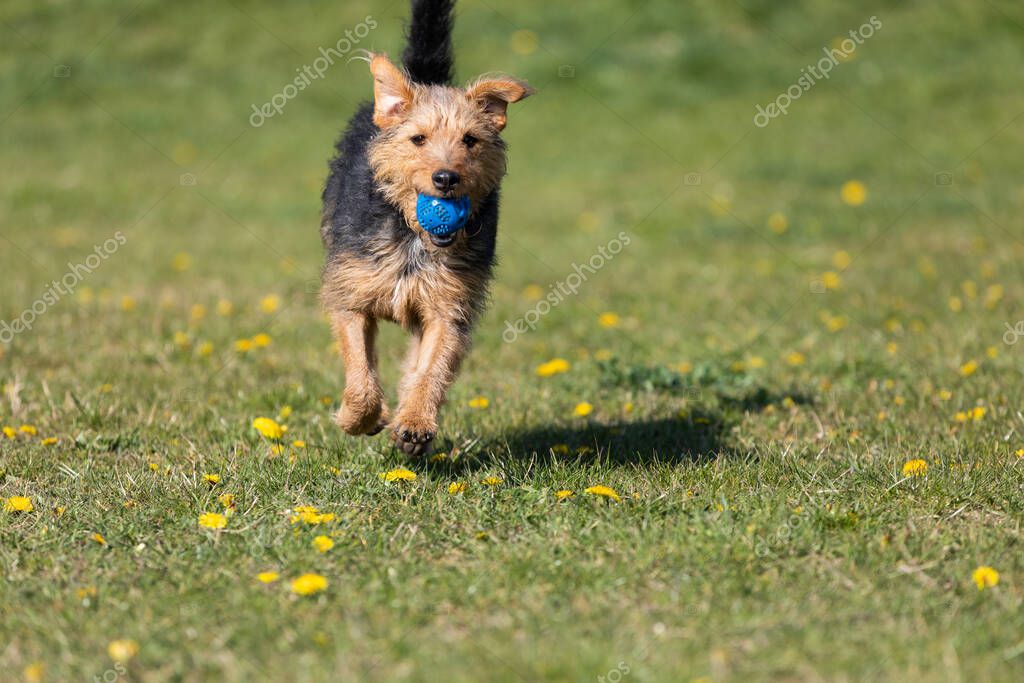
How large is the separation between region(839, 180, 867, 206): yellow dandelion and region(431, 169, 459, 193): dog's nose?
6.88 m

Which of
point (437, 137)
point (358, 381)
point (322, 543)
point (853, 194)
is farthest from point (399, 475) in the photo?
point (853, 194)

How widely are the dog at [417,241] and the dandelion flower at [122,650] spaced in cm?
134

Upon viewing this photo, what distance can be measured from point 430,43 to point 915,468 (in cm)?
265

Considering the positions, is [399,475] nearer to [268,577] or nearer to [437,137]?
[268,577]

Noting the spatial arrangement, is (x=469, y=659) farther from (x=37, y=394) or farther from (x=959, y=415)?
(x=37, y=394)

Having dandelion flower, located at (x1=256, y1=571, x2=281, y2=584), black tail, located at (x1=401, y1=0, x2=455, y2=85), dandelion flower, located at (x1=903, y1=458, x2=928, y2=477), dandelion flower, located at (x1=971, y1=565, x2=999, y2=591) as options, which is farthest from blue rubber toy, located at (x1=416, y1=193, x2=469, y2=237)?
dandelion flower, located at (x1=971, y1=565, x2=999, y2=591)

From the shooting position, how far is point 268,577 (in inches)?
123

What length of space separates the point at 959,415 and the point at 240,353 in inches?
140

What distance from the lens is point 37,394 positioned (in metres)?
5.07

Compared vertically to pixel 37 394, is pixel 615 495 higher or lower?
higher

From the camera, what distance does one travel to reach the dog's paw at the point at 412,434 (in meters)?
3.92

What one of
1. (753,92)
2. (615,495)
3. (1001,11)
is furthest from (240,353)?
(1001,11)

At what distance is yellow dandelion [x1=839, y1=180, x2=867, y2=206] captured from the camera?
1005 centimetres

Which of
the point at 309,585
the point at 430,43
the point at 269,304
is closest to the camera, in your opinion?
the point at 309,585
